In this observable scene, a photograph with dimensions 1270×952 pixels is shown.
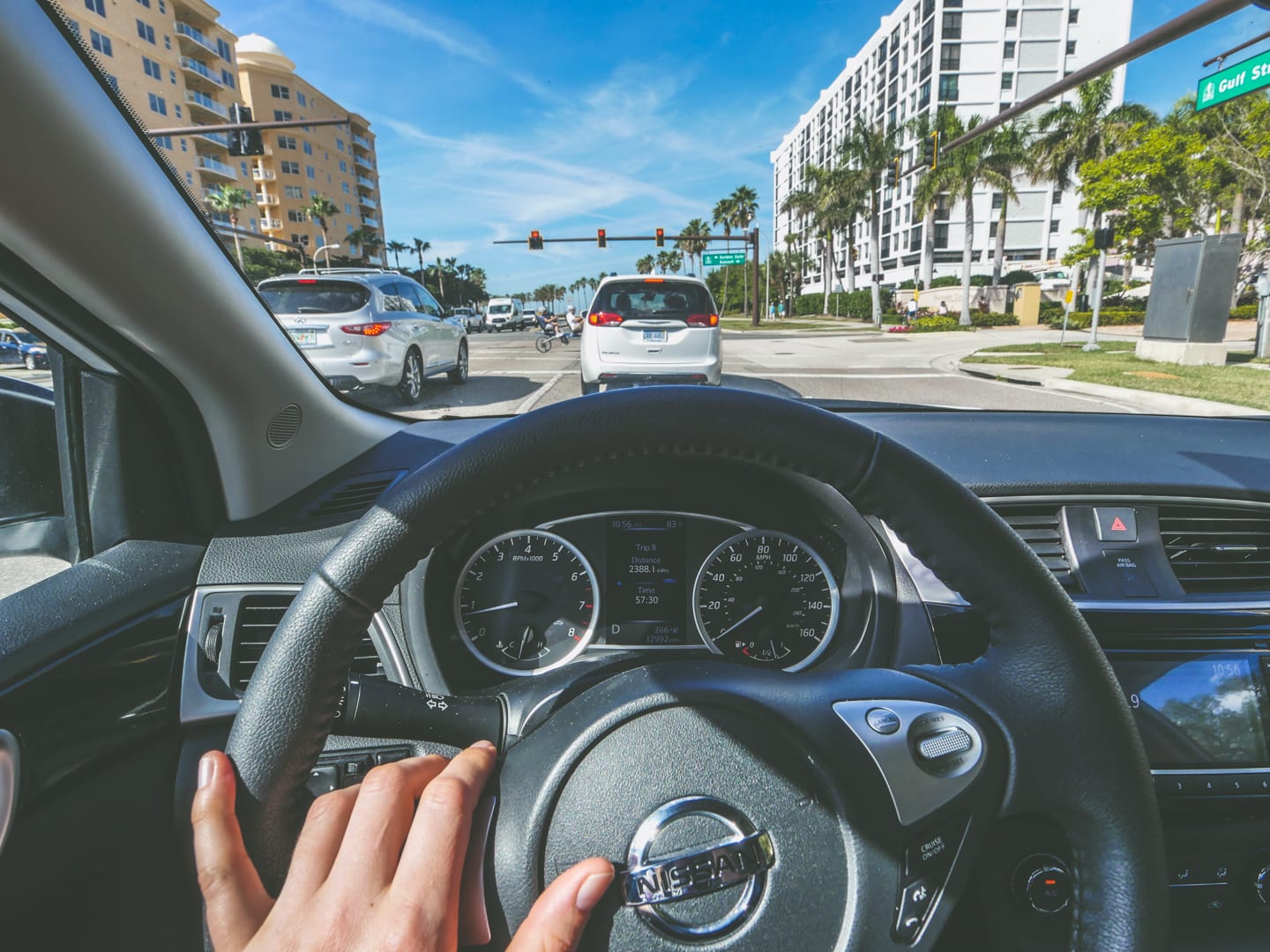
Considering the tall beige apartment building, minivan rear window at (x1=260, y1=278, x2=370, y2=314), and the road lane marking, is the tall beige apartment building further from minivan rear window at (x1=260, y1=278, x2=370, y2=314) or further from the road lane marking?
the road lane marking

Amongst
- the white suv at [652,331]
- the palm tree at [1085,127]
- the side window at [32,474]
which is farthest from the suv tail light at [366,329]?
the palm tree at [1085,127]

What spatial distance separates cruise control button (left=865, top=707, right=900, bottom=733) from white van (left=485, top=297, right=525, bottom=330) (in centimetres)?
5300

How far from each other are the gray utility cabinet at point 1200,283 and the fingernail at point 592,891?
11.9 metres

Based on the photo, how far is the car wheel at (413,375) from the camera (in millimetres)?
7207

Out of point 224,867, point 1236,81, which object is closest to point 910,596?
point 224,867

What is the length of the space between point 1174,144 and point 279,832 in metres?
26.0

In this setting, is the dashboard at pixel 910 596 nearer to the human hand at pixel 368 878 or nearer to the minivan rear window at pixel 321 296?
the human hand at pixel 368 878

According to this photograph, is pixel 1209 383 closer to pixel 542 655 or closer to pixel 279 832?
pixel 542 655

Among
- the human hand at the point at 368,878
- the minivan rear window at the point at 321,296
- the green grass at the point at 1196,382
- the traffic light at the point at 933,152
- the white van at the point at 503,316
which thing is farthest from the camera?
the white van at the point at 503,316

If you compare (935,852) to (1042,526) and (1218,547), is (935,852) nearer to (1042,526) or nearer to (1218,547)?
(1042,526)

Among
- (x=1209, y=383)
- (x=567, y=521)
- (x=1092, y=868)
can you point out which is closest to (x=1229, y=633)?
(x=1092, y=868)

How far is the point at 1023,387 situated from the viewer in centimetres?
627

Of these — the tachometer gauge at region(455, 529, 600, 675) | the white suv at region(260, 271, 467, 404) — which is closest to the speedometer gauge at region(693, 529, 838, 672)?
the tachometer gauge at region(455, 529, 600, 675)

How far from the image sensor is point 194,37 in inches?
1036
